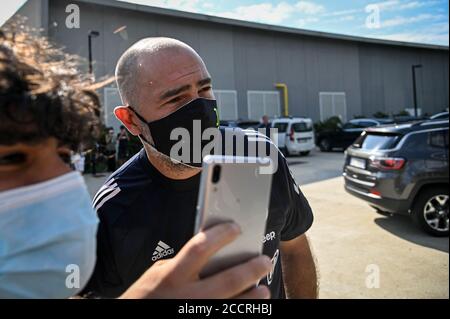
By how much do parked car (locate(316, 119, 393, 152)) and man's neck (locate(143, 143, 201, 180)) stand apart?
48.9 feet

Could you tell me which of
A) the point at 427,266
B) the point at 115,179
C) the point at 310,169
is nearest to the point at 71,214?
the point at 115,179

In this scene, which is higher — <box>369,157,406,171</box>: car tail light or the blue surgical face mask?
the blue surgical face mask

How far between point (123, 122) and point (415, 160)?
15.7 ft

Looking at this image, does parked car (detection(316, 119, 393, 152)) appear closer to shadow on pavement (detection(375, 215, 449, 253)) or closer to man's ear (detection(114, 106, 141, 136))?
shadow on pavement (detection(375, 215, 449, 253))

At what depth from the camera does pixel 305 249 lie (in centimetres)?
142

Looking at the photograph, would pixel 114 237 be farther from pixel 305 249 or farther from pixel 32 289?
pixel 305 249

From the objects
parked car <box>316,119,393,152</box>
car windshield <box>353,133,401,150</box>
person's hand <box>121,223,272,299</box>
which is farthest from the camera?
parked car <box>316,119,393,152</box>

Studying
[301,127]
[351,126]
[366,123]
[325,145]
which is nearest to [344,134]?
[351,126]

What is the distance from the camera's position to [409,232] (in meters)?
5.01

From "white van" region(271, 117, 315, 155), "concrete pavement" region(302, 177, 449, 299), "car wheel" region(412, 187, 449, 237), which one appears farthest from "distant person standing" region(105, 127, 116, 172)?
"white van" region(271, 117, 315, 155)

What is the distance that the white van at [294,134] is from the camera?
13.8 metres

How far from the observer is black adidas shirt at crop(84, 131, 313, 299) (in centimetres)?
Result: 97

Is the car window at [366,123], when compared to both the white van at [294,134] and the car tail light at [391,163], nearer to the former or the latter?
the white van at [294,134]
